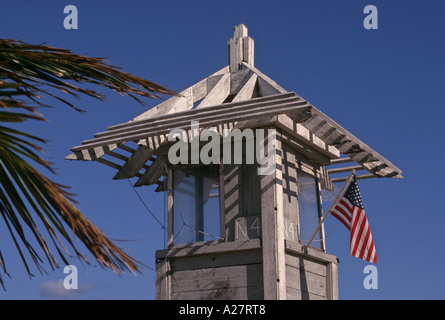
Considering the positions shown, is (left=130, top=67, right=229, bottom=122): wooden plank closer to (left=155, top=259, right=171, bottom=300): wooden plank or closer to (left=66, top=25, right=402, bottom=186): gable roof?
(left=66, top=25, right=402, bottom=186): gable roof

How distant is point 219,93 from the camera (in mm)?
12852

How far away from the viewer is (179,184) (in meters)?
12.9

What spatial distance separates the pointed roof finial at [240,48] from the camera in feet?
44.1

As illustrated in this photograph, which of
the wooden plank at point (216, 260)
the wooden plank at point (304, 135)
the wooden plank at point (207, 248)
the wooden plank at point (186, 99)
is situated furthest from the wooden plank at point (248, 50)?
the wooden plank at point (216, 260)

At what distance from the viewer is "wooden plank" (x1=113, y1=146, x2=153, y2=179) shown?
13.8 meters

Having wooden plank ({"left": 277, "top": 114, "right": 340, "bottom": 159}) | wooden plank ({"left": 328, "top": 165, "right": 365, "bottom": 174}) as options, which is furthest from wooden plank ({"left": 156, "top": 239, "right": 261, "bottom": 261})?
wooden plank ({"left": 328, "top": 165, "right": 365, "bottom": 174})

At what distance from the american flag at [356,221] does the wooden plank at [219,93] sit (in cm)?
306

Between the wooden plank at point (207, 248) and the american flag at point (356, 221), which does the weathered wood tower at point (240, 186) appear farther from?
the american flag at point (356, 221)

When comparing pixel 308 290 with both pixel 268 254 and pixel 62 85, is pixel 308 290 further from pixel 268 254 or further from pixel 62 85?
pixel 62 85

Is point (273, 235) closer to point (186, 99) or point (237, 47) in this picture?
point (186, 99)

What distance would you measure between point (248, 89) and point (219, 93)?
0.71 metres

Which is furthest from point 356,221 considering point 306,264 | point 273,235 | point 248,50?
point 248,50

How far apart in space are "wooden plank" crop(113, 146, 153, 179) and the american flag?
4.14m
